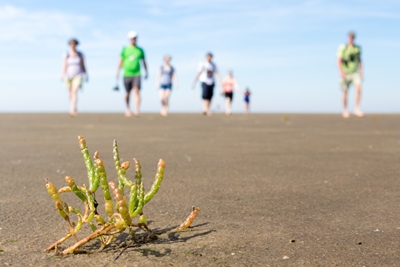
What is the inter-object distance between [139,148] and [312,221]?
12.2 feet

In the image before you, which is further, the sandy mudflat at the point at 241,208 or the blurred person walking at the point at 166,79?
the blurred person walking at the point at 166,79

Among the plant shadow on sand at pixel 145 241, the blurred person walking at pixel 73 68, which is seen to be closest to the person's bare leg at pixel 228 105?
the blurred person walking at pixel 73 68

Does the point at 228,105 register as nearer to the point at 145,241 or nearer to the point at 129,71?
the point at 129,71

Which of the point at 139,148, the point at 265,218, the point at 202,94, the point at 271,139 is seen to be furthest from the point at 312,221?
the point at 202,94

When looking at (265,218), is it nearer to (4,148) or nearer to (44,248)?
(44,248)

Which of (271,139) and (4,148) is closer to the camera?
(4,148)

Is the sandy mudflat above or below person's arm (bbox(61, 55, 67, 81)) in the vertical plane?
below

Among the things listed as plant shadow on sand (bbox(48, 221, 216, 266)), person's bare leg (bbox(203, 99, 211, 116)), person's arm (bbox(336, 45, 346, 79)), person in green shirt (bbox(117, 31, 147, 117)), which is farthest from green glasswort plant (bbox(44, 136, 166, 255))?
person's bare leg (bbox(203, 99, 211, 116))

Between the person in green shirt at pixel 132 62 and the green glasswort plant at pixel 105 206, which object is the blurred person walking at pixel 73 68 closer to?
the person in green shirt at pixel 132 62

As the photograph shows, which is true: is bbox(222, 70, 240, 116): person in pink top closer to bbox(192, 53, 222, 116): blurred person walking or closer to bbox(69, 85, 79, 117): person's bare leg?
bbox(192, 53, 222, 116): blurred person walking

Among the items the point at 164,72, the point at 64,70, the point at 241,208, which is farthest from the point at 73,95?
the point at 241,208

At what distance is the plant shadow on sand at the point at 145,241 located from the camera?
1.77 metres

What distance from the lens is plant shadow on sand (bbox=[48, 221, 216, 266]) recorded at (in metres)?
1.77

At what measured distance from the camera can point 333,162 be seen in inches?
179
